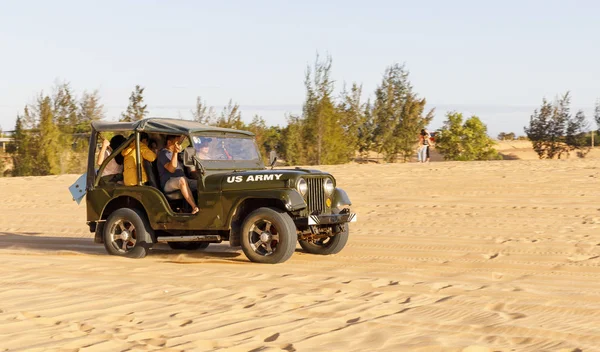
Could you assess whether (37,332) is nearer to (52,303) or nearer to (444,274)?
(52,303)

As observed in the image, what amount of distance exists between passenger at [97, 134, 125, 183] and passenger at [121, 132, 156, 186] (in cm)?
26

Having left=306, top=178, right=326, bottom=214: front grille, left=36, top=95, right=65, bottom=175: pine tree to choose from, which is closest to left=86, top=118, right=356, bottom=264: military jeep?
left=306, top=178, right=326, bottom=214: front grille

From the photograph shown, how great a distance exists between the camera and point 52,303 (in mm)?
7594

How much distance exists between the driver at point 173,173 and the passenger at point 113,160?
752 mm

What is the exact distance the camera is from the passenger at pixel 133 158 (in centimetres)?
1119

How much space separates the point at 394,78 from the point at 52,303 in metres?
32.3

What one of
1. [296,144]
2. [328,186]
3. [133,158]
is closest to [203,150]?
[133,158]

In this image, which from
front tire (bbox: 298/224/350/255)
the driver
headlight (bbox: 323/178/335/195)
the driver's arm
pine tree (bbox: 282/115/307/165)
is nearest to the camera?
headlight (bbox: 323/178/335/195)

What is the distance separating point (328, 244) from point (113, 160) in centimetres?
317

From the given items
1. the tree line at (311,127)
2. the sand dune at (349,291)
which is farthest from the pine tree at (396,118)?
the sand dune at (349,291)

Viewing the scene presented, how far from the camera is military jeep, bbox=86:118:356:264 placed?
10102 mm

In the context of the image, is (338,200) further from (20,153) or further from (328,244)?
(20,153)

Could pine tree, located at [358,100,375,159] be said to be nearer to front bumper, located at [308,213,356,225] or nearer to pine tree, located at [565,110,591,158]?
pine tree, located at [565,110,591,158]

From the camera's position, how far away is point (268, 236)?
33.1 feet
